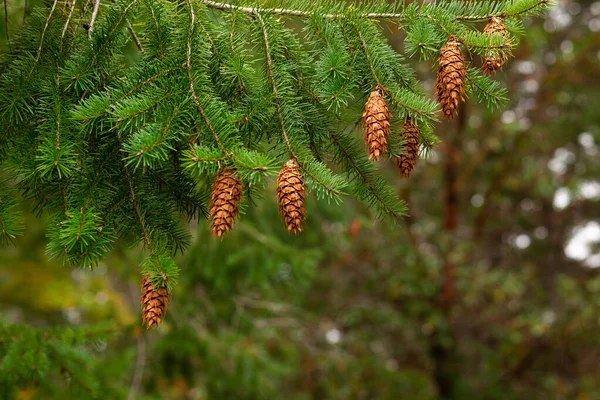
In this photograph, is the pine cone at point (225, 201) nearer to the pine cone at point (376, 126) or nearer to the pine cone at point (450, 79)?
the pine cone at point (376, 126)

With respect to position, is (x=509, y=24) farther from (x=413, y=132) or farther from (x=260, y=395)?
(x=260, y=395)

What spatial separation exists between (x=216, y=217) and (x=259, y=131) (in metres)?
0.29

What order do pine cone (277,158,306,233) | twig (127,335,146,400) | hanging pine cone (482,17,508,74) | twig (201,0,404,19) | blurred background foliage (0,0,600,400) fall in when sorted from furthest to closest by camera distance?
blurred background foliage (0,0,600,400) → twig (127,335,146,400) → twig (201,0,404,19) → hanging pine cone (482,17,508,74) → pine cone (277,158,306,233)

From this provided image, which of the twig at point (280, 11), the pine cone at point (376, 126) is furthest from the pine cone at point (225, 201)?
the twig at point (280, 11)

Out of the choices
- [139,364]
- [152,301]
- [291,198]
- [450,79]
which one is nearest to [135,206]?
[152,301]

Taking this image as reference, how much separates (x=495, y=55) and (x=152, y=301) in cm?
97

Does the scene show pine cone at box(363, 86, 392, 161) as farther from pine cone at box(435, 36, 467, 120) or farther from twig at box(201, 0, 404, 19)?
twig at box(201, 0, 404, 19)

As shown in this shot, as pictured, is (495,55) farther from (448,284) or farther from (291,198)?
(448,284)

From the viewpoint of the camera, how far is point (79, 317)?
7.04 m

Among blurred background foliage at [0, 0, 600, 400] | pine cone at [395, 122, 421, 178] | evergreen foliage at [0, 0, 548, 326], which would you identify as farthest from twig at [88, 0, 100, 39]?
blurred background foliage at [0, 0, 600, 400]

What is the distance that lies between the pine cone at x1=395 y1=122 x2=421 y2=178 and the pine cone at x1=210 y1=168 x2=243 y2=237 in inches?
16.7

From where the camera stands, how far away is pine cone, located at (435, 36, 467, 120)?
1.29 metres

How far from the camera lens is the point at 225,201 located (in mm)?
1223

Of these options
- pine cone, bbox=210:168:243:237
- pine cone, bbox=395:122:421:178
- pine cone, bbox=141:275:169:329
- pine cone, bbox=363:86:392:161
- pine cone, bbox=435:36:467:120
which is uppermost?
pine cone, bbox=435:36:467:120
